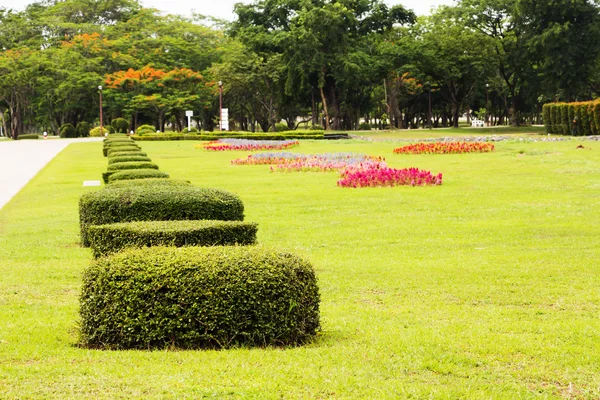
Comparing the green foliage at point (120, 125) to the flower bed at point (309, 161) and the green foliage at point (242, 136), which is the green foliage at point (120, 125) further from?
the flower bed at point (309, 161)

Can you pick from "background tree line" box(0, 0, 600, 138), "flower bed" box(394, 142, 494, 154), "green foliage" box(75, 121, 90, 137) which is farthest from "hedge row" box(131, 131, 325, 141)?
"flower bed" box(394, 142, 494, 154)

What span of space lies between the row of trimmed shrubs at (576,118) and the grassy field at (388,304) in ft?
78.5

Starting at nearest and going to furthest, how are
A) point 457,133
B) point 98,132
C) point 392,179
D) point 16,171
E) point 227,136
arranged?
point 392,179 < point 16,171 < point 227,136 < point 457,133 < point 98,132

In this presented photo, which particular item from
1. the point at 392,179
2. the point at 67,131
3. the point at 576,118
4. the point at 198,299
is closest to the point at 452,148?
the point at 392,179

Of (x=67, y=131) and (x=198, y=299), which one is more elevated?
(x=67, y=131)

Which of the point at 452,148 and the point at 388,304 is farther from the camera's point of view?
the point at 452,148

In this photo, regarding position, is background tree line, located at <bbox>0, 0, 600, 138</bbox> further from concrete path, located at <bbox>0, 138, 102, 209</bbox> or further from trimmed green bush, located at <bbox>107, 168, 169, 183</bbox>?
trimmed green bush, located at <bbox>107, 168, 169, 183</bbox>

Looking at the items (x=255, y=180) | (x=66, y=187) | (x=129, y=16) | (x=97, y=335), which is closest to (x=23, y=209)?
(x=66, y=187)

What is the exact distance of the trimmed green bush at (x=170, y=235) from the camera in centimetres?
650

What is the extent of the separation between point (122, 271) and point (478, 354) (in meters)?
2.21

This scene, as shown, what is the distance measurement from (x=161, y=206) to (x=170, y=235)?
234cm

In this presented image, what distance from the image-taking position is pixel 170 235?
6.46 metres

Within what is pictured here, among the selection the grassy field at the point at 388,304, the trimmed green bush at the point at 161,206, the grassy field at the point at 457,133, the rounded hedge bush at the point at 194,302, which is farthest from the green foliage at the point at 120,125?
the rounded hedge bush at the point at 194,302

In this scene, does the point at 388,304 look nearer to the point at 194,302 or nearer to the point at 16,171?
the point at 194,302
